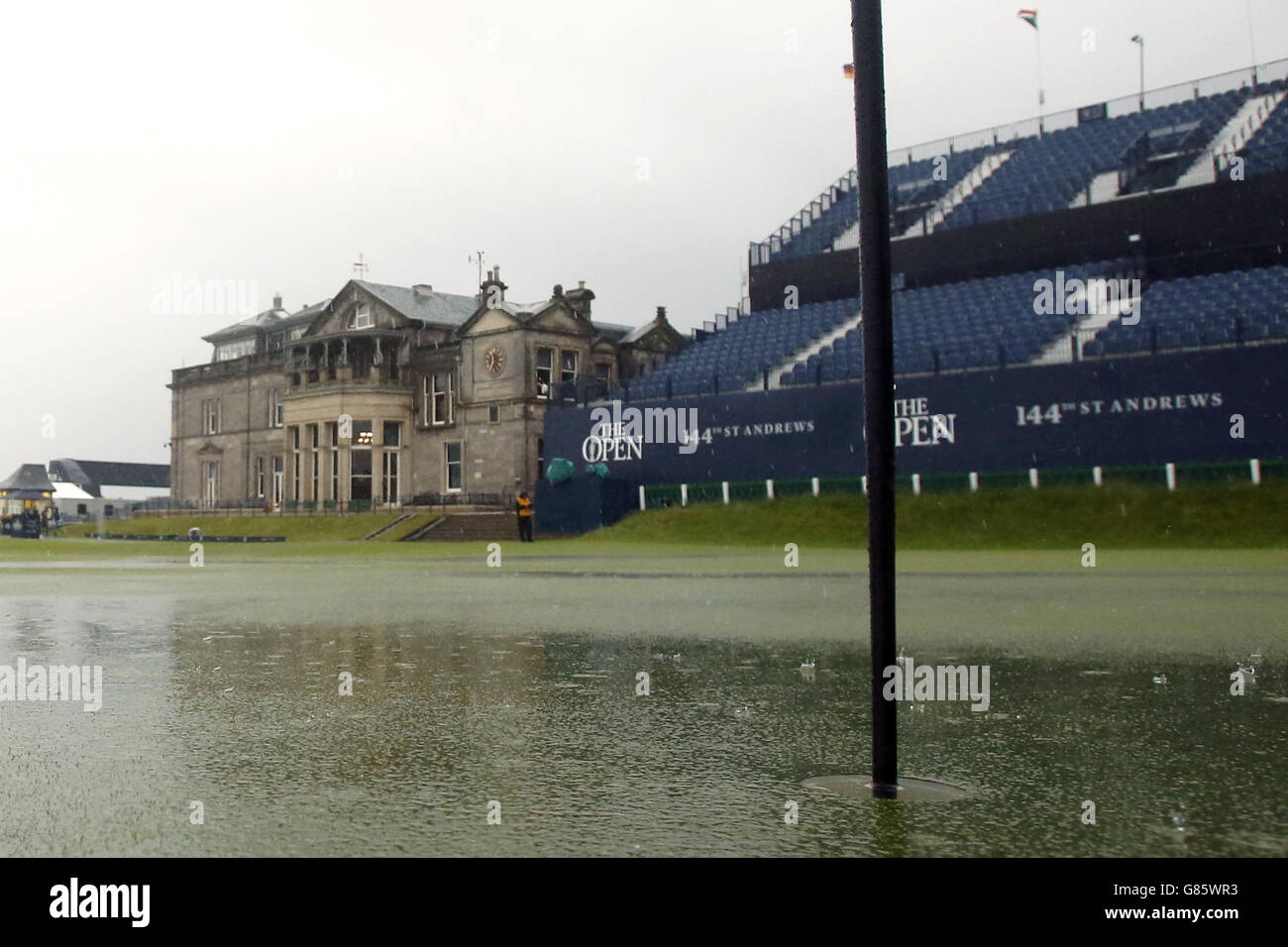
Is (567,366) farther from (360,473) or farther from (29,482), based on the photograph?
(29,482)

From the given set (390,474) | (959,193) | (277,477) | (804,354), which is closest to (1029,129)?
(959,193)

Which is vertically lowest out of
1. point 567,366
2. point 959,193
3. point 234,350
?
point 567,366

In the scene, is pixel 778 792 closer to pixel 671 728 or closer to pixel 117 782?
pixel 671 728

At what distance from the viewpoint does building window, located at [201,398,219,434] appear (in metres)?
67.8

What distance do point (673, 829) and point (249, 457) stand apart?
6439 centimetres

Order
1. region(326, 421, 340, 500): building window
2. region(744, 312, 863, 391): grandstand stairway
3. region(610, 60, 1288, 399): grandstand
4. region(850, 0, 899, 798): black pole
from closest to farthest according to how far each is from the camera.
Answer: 1. region(850, 0, 899, 798): black pole
2. region(610, 60, 1288, 399): grandstand
3. region(744, 312, 863, 391): grandstand stairway
4. region(326, 421, 340, 500): building window

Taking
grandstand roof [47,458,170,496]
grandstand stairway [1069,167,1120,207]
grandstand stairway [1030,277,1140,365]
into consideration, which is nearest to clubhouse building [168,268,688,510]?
grandstand stairway [1030,277,1140,365]

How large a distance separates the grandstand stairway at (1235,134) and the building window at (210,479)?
52.7 meters

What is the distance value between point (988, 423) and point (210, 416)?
162ft

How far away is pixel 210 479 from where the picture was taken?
221 feet

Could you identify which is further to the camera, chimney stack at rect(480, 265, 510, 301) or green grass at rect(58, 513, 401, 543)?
chimney stack at rect(480, 265, 510, 301)

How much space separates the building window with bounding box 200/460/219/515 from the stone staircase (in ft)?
89.3

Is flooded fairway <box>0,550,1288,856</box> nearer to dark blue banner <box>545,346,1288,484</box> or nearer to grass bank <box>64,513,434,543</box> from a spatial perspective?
dark blue banner <box>545,346,1288,484</box>
